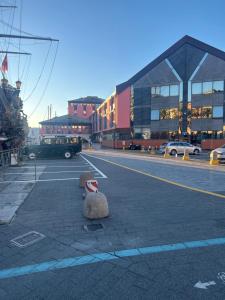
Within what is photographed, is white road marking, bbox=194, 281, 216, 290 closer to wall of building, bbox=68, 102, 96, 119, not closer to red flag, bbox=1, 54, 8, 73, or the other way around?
red flag, bbox=1, 54, 8, 73

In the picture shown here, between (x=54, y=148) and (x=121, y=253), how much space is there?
19086 millimetres

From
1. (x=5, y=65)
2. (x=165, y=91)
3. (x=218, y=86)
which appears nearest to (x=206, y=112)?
(x=218, y=86)

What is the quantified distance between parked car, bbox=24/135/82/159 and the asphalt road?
50.6 ft

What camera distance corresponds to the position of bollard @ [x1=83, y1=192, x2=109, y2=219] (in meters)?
5.18

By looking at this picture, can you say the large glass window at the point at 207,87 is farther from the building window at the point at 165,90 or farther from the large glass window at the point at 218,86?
the building window at the point at 165,90

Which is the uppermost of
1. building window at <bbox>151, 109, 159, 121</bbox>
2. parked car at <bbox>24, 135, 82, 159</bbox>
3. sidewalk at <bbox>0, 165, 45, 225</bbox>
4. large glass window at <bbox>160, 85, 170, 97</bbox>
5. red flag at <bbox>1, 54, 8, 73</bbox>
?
large glass window at <bbox>160, 85, 170, 97</bbox>

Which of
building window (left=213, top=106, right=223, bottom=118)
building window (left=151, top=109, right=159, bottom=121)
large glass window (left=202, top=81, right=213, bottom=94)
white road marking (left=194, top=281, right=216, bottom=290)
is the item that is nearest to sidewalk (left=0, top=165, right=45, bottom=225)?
white road marking (left=194, top=281, right=216, bottom=290)

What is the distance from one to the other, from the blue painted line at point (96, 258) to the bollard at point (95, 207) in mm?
1556

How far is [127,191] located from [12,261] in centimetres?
501

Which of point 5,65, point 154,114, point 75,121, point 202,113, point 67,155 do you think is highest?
point 5,65

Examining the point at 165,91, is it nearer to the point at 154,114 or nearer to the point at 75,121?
the point at 154,114

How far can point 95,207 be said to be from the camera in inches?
204

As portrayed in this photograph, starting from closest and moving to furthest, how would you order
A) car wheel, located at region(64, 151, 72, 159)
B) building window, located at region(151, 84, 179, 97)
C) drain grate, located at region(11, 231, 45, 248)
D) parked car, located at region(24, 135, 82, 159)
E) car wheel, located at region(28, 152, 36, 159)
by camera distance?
1. drain grate, located at region(11, 231, 45, 248)
2. car wheel, located at region(28, 152, 36, 159)
3. parked car, located at region(24, 135, 82, 159)
4. car wheel, located at region(64, 151, 72, 159)
5. building window, located at region(151, 84, 179, 97)

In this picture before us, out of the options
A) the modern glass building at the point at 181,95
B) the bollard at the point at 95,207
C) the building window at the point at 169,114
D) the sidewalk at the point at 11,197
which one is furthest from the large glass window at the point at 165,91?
the bollard at the point at 95,207
